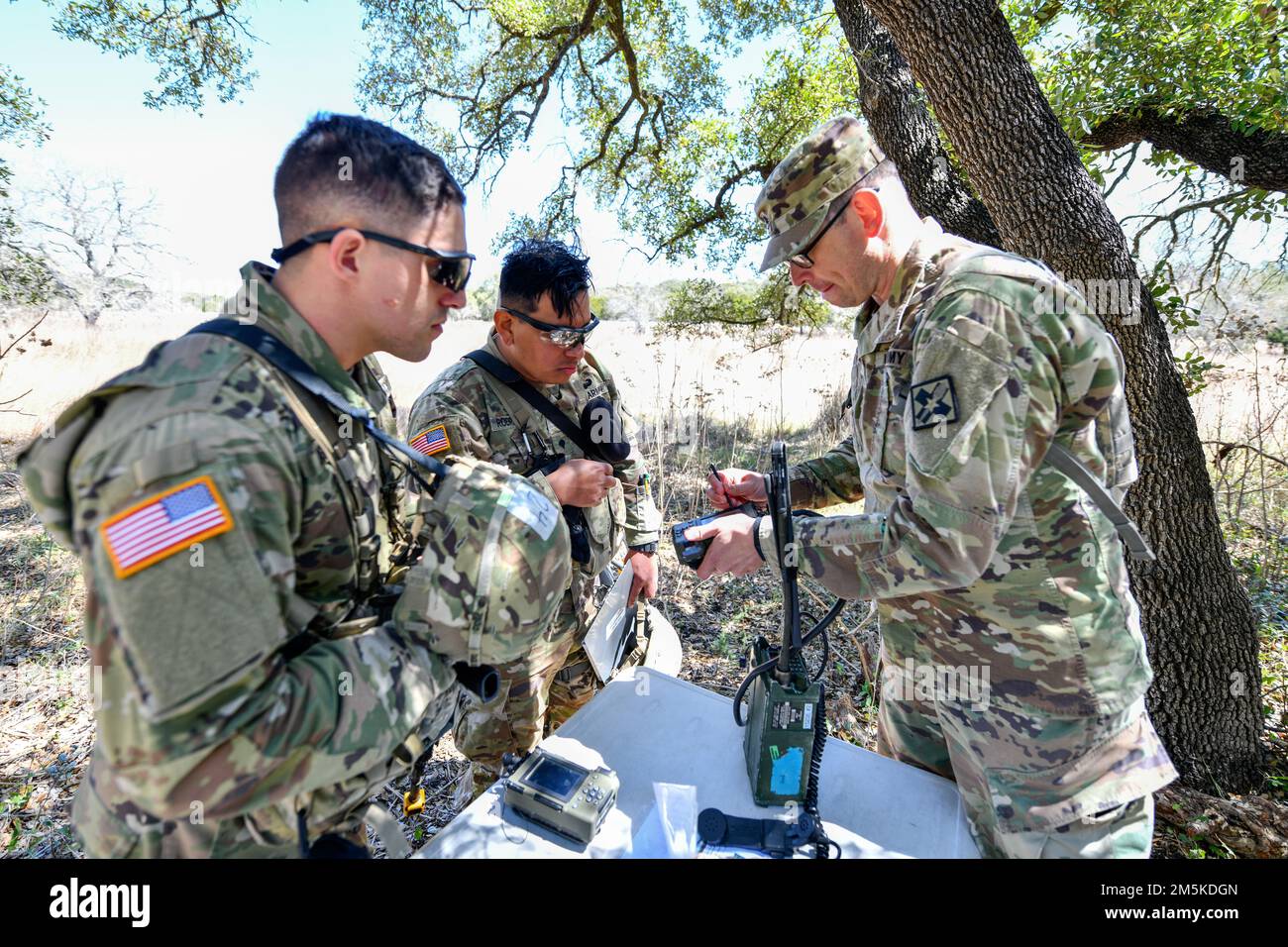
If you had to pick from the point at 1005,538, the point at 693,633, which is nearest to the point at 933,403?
the point at 1005,538

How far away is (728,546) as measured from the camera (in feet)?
5.85

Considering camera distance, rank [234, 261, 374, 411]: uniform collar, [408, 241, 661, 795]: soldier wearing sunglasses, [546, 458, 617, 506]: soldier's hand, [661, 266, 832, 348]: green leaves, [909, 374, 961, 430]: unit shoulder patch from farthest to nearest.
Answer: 1. [661, 266, 832, 348]: green leaves
2. [408, 241, 661, 795]: soldier wearing sunglasses
3. [546, 458, 617, 506]: soldier's hand
4. [909, 374, 961, 430]: unit shoulder patch
5. [234, 261, 374, 411]: uniform collar

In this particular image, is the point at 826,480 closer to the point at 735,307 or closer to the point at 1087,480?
the point at 1087,480

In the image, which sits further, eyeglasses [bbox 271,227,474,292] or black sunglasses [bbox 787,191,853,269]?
black sunglasses [bbox 787,191,853,269]

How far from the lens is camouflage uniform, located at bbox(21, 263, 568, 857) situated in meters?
0.94

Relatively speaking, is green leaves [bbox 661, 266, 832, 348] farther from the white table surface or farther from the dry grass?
the white table surface

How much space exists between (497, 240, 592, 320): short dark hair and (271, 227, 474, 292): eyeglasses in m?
0.99

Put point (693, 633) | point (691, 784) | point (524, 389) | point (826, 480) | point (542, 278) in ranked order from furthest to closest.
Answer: point (693, 633), point (524, 389), point (542, 278), point (826, 480), point (691, 784)

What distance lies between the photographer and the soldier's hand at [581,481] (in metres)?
2.25

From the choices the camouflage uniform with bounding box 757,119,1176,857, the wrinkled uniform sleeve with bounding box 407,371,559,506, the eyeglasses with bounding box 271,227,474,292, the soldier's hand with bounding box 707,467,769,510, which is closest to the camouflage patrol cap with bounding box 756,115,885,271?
the camouflage uniform with bounding box 757,119,1176,857

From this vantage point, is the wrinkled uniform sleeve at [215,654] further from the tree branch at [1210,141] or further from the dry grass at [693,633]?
the tree branch at [1210,141]

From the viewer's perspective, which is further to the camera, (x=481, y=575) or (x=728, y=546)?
(x=728, y=546)

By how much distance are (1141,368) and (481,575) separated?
323cm
